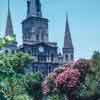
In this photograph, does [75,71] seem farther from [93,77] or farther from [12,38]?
[12,38]

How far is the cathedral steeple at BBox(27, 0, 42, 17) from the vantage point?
6138 cm

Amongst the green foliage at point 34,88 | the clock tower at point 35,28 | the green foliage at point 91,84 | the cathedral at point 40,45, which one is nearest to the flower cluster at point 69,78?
the green foliage at point 91,84

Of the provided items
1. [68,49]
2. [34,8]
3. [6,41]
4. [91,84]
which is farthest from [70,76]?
[34,8]

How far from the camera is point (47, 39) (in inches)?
2383

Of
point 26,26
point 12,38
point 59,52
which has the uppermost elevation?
point 26,26

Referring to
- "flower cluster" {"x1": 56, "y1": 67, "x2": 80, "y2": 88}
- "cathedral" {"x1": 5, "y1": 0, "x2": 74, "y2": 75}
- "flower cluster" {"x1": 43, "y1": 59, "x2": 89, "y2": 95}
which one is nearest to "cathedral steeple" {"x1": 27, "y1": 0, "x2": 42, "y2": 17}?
"cathedral" {"x1": 5, "y1": 0, "x2": 74, "y2": 75}

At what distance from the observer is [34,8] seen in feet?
206

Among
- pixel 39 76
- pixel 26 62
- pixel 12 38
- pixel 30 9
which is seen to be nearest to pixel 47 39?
pixel 30 9

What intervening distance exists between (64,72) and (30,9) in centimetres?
4421

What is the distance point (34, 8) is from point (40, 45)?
7.45 metres

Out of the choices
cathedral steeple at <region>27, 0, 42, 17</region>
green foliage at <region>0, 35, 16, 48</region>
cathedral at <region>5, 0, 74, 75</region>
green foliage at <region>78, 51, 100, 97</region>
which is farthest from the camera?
cathedral steeple at <region>27, 0, 42, 17</region>

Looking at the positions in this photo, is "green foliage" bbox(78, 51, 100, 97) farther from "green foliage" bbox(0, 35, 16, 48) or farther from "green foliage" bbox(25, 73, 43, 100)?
"green foliage" bbox(0, 35, 16, 48)

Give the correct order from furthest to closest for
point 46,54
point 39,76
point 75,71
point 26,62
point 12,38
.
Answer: point 46,54 → point 26,62 → point 39,76 → point 75,71 → point 12,38

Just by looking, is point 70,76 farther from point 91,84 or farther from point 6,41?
point 6,41
